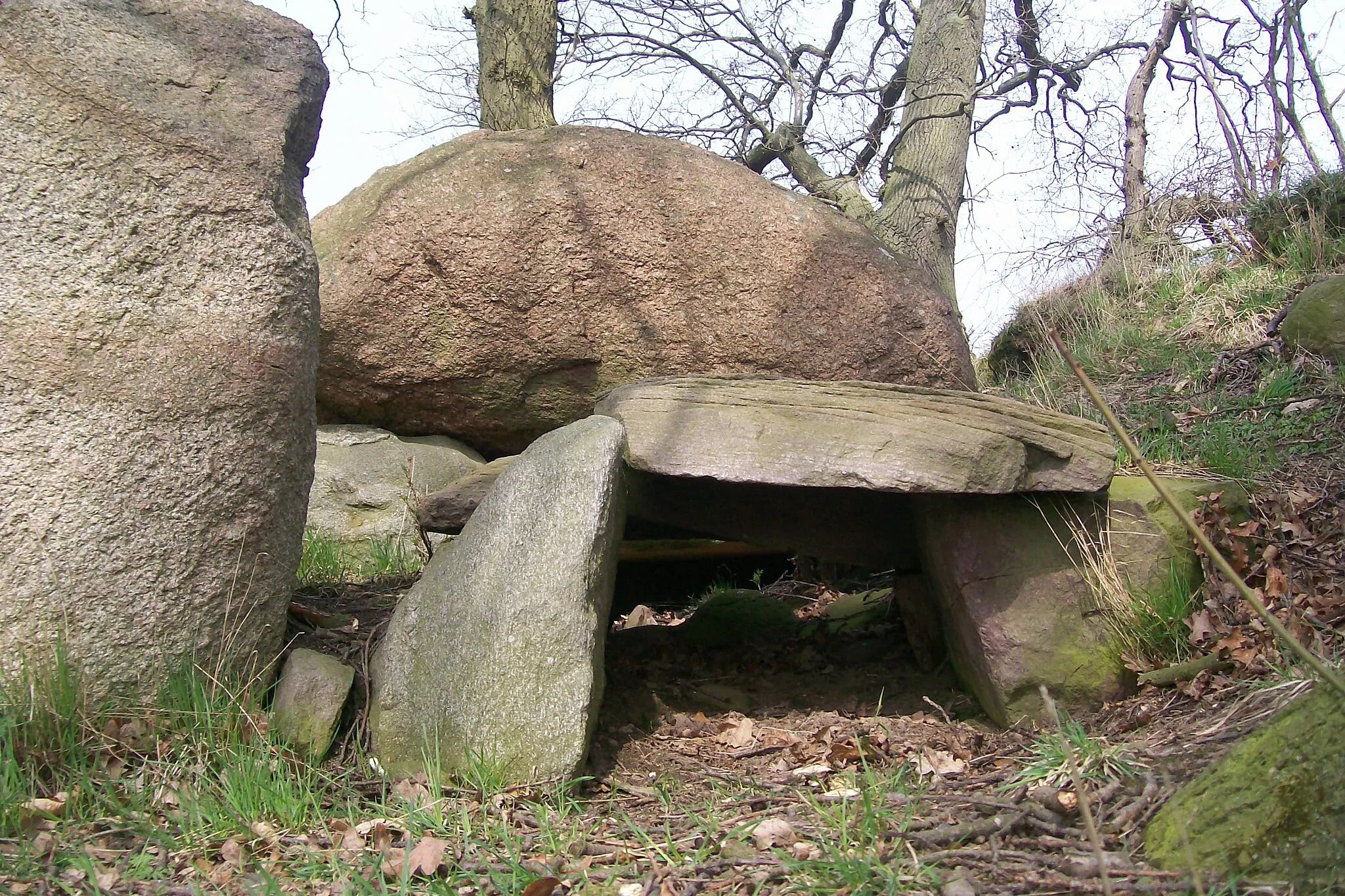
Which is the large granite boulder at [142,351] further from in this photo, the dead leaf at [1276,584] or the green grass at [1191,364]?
the green grass at [1191,364]

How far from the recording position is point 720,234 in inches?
205

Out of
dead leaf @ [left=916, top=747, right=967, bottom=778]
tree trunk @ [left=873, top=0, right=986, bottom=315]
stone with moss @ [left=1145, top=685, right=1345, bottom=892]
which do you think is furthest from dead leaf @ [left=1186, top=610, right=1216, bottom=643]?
tree trunk @ [left=873, top=0, right=986, bottom=315]

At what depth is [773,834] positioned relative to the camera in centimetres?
254

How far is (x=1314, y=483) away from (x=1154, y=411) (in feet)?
4.92

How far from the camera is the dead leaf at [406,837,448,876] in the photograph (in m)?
2.41

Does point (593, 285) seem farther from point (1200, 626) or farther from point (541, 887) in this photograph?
point (541, 887)

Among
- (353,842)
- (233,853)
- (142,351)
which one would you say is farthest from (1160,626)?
(142,351)

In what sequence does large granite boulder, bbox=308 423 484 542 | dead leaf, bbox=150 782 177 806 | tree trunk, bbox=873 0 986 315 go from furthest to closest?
tree trunk, bbox=873 0 986 315 → large granite boulder, bbox=308 423 484 542 → dead leaf, bbox=150 782 177 806

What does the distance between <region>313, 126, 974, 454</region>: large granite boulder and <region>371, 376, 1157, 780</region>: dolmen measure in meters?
1.41

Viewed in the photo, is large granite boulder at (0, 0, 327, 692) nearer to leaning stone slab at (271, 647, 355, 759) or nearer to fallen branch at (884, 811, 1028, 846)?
leaning stone slab at (271, 647, 355, 759)

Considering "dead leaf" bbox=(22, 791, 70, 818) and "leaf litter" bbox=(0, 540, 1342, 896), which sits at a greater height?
"dead leaf" bbox=(22, 791, 70, 818)

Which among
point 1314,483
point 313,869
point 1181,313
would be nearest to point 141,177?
point 313,869

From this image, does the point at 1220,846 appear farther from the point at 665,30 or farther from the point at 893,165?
the point at 665,30

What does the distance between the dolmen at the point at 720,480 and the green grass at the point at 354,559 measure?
1104 millimetres
